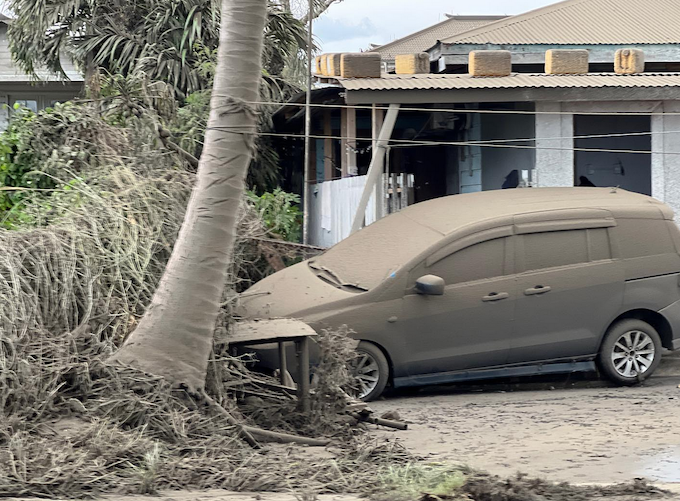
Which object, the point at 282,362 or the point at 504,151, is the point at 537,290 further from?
the point at 504,151

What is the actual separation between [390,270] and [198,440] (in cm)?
373

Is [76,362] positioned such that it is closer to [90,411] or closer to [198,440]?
[90,411]

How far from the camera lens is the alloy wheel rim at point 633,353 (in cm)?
998

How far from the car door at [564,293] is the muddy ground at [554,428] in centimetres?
51

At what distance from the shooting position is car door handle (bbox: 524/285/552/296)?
959cm

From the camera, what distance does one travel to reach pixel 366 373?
29.8 feet

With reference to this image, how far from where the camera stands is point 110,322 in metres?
6.61

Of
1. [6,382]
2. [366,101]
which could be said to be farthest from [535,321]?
[6,382]

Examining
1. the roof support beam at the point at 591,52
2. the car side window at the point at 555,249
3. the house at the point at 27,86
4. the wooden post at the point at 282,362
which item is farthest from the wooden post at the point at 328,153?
the wooden post at the point at 282,362

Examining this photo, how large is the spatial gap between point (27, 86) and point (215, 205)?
723 inches

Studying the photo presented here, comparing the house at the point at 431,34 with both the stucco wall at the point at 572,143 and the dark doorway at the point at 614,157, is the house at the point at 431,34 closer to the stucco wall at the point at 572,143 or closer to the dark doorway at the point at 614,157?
the dark doorway at the point at 614,157

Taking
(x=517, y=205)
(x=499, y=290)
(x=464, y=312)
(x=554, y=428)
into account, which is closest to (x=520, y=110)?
(x=517, y=205)

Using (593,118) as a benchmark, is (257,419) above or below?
below

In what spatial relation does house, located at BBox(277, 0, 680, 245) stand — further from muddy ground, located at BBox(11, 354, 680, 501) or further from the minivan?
muddy ground, located at BBox(11, 354, 680, 501)
